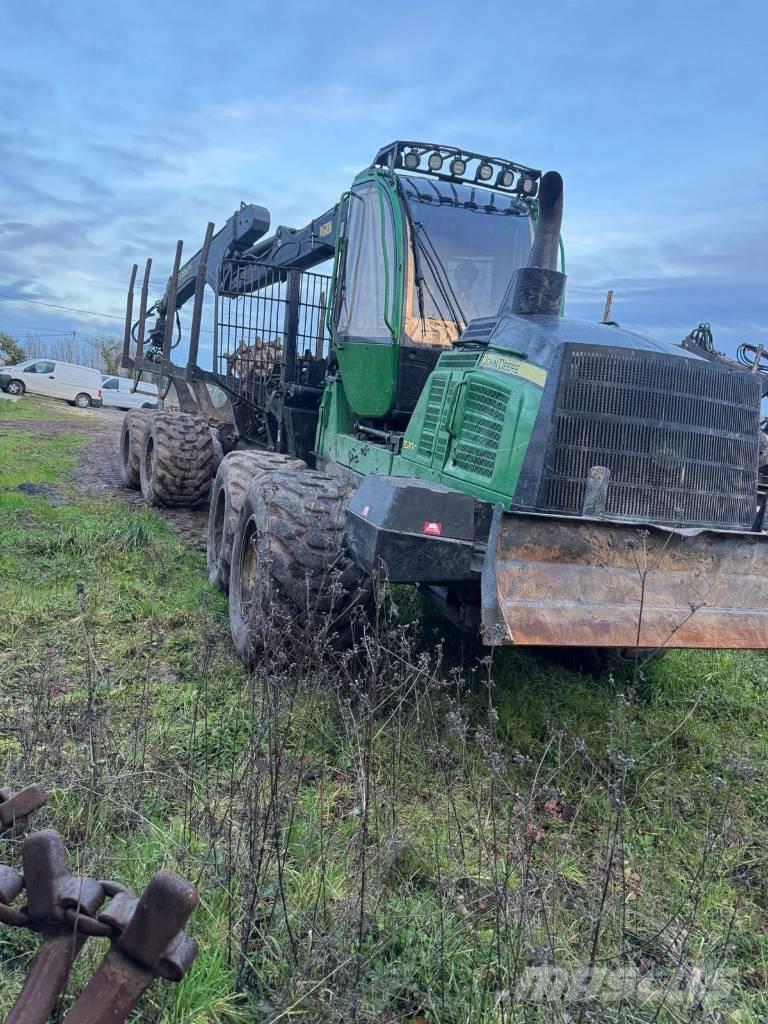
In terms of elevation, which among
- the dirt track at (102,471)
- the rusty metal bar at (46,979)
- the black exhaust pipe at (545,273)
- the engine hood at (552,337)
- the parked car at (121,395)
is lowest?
the rusty metal bar at (46,979)

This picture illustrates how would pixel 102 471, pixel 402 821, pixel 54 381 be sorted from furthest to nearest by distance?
pixel 54 381 < pixel 102 471 < pixel 402 821

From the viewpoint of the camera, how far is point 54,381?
30.4 m

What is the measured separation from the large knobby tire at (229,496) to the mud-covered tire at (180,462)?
2.23m

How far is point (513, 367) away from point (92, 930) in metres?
2.99

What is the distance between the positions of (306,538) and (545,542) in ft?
4.21

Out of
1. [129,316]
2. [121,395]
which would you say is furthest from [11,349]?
[129,316]

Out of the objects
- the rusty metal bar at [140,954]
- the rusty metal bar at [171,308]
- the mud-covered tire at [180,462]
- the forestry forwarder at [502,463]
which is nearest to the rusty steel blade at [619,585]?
the forestry forwarder at [502,463]

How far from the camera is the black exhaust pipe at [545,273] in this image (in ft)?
14.2

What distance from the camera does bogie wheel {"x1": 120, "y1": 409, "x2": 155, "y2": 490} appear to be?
943cm

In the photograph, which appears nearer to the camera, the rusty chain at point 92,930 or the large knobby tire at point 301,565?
the rusty chain at point 92,930

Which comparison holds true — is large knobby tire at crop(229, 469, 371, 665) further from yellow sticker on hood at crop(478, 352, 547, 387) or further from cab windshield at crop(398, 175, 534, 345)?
cab windshield at crop(398, 175, 534, 345)

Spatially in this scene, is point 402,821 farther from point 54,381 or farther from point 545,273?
point 54,381

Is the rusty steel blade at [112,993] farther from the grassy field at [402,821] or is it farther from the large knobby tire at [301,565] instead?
the large knobby tire at [301,565]

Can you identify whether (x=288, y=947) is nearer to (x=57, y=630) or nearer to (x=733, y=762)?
(x=733, y=762)
